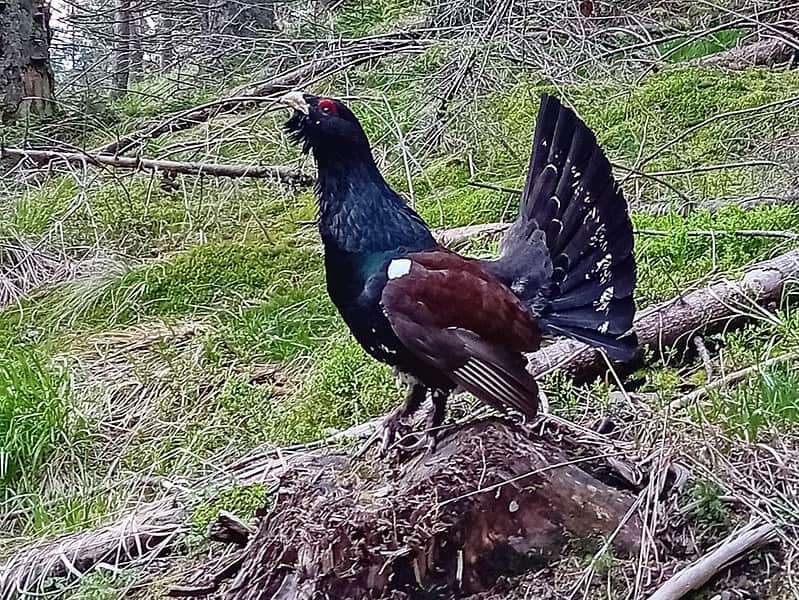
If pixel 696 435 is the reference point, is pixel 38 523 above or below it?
below

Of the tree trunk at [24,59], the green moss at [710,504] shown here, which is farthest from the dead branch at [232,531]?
the tree trunk at [24,59]

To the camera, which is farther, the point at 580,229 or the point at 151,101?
the point at 151,101

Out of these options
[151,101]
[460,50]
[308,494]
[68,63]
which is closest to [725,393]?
[308,494]

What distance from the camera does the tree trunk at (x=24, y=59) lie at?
6930 mm

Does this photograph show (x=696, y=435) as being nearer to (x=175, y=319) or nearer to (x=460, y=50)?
(x=460, y=50)

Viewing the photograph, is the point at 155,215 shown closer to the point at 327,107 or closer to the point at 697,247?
the point at 697,247

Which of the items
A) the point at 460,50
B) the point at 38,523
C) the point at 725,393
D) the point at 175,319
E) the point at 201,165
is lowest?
the point at 38,523

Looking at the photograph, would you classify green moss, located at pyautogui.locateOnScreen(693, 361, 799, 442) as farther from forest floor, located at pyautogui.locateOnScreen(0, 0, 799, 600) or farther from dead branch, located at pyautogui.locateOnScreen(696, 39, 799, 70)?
dead branch, located at pyautogui.locateOnScreen(696, 39, 799, 70)

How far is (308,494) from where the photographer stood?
2.50 meters

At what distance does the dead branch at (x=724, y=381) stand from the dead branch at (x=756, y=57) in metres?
5.54

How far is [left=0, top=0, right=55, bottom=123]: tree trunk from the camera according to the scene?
693 cm

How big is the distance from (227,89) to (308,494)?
4795 millimetres

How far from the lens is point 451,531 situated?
7.56ft

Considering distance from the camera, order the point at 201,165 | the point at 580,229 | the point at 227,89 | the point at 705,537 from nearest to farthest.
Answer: the point at 705,537, the point at 580,229, the point at 201,165, the point at 227,89
